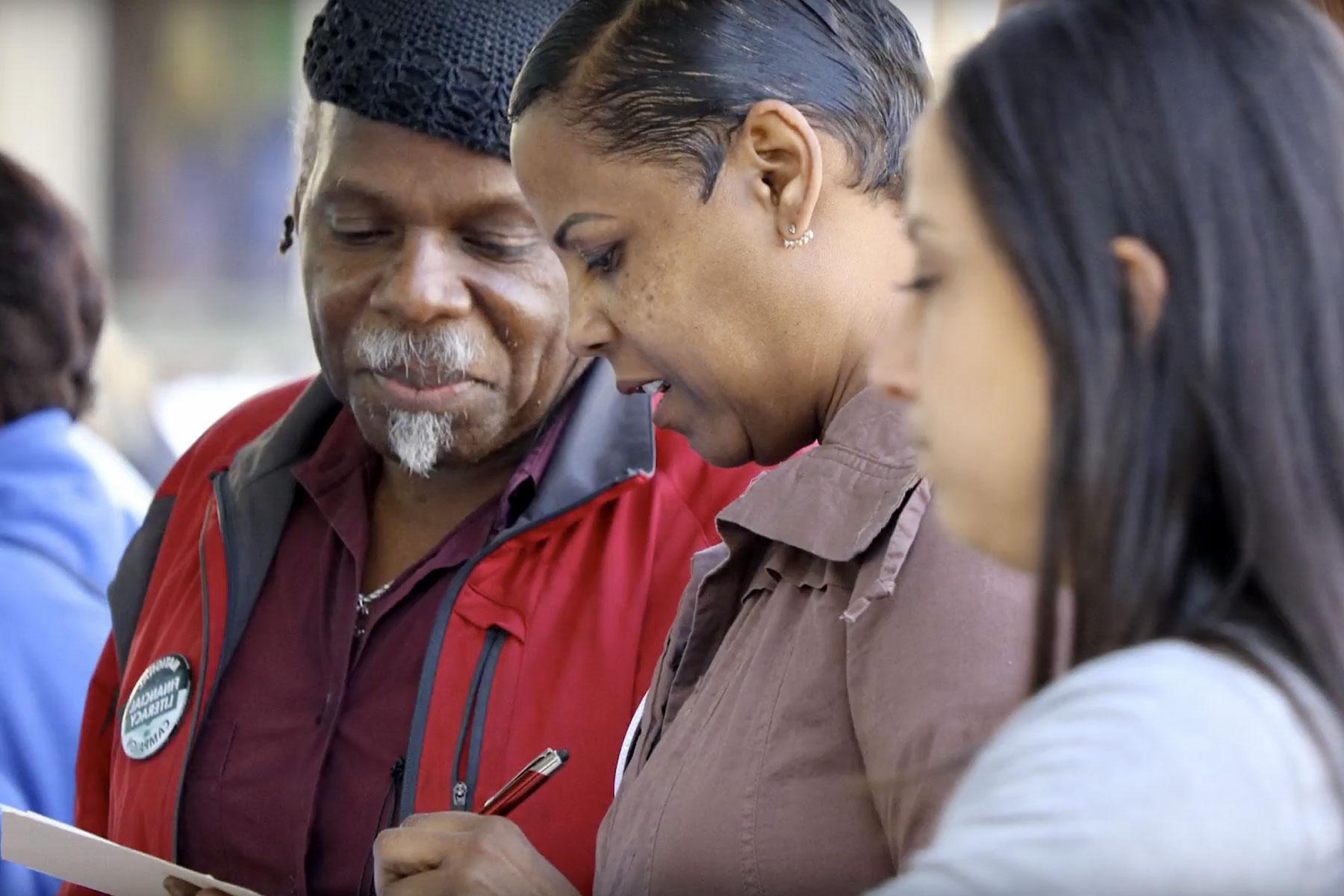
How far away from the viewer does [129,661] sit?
2.13 metres

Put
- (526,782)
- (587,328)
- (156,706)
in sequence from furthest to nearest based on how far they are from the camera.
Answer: (156,706)
(526,782)
(587,328)

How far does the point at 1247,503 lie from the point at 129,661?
5.57 ft

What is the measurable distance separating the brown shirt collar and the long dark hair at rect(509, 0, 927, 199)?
0.22 metres

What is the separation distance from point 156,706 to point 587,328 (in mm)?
895

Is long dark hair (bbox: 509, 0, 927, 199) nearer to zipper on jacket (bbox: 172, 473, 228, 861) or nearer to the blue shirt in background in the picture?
zipper on jacket (bbox: 172, 473, 228, 861)

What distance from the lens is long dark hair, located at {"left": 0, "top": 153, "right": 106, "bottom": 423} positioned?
115 inches

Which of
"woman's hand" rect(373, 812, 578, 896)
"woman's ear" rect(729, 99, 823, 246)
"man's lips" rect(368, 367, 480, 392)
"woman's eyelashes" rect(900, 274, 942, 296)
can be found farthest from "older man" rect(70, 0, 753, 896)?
"woman's eyelashes" rect(900, 274, 942, 296)

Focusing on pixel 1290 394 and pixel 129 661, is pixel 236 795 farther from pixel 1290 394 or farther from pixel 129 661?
pixel 1290 394

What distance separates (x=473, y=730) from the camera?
178cm

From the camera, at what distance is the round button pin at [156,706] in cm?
198

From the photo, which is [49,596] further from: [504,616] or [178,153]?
[178,153]

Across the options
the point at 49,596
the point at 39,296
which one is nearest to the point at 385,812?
the point at 49,596

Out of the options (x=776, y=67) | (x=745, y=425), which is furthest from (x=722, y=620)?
(x=776, y=67)

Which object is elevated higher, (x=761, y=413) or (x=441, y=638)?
(x=761, y=413)
